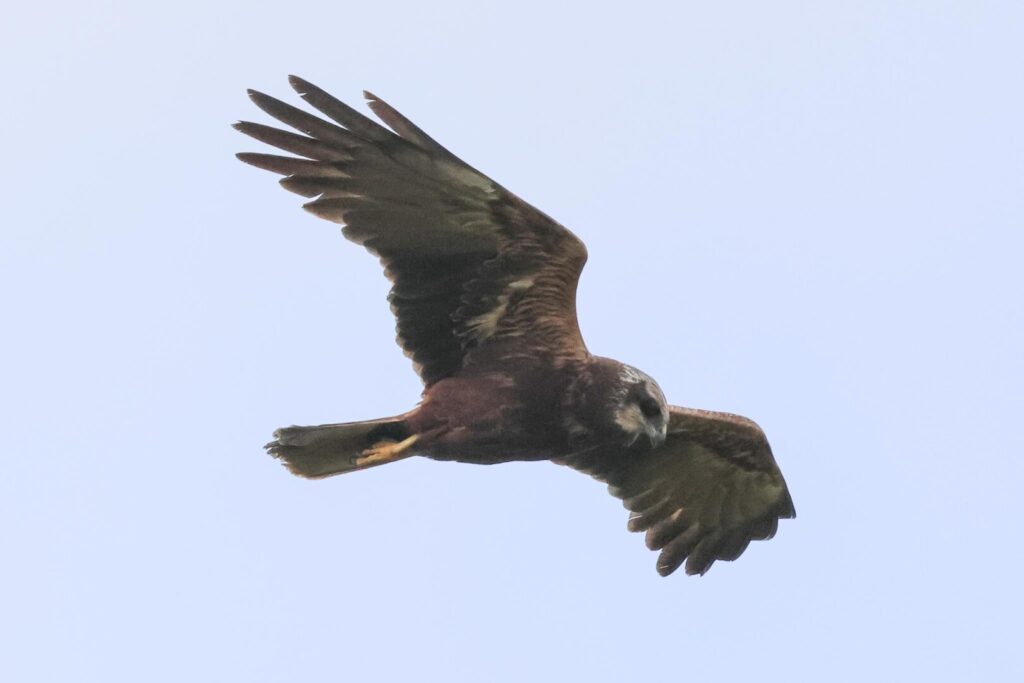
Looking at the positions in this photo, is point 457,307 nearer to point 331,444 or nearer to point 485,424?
point 485,424

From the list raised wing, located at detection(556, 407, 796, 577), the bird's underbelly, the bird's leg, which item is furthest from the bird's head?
raised wing, located at detection(556, 407, 796, 577)

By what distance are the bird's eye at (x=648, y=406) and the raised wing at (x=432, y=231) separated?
2.05 feet

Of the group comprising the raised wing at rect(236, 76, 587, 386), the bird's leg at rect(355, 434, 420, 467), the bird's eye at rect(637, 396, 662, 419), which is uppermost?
the raised wing at rect(236, 76, 587, 386)

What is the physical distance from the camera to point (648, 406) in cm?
1259

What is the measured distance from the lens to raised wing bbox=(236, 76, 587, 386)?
39.9 feet

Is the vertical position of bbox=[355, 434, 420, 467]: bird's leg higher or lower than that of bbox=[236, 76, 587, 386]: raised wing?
lower

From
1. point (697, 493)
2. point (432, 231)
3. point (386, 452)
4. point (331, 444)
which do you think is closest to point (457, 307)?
point (432, 231)

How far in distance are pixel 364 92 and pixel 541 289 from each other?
2070 millimetres

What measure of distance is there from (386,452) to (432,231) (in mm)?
1701

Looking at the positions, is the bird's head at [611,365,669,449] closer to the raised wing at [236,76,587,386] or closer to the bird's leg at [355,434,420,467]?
the raised wing at [236,76,587,386]

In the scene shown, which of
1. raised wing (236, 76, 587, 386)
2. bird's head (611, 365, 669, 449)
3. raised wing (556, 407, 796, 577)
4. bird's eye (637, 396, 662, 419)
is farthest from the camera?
raised wing (556, 407, 796, 577)

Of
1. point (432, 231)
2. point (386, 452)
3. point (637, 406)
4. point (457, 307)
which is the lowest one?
point (386, 452)

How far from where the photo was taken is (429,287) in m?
12.8

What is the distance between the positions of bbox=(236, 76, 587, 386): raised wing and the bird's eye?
2.05 ft
